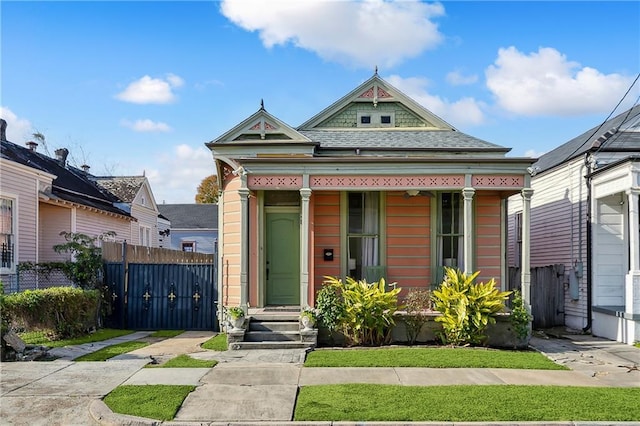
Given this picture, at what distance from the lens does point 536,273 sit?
1485cm

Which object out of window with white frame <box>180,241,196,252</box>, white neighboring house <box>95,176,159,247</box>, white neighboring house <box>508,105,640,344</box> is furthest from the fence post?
window with white frame <box>180,241,196,252</box>

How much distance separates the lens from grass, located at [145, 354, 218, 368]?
890cm

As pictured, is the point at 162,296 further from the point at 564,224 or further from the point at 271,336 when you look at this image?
the point at 564,224

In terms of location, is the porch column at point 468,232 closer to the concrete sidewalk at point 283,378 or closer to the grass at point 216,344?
the concrete sidewalk at point 283,378

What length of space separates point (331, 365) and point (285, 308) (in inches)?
132

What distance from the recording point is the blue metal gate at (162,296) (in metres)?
13.6

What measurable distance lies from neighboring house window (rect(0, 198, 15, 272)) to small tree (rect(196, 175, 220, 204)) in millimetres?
53167

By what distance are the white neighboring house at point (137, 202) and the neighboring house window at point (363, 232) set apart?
14.0m

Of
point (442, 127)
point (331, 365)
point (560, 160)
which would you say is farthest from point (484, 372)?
point (560, 160)

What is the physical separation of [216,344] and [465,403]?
573 cm

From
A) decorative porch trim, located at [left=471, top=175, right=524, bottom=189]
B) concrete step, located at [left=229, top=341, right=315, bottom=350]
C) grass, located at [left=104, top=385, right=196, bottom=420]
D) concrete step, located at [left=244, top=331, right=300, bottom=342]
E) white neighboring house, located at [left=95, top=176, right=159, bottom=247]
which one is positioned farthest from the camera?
white neighboring house, located at [left=95, top=176, right=159, bottom=247]

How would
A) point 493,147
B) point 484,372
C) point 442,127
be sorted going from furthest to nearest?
1. point 442,127
2. point 493,147
3. point 484,372

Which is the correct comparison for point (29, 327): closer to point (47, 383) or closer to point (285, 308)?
point (47, 383)

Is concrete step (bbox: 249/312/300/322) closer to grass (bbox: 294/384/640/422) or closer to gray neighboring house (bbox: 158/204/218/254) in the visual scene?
grass (bbox: 294/384/640/422)
